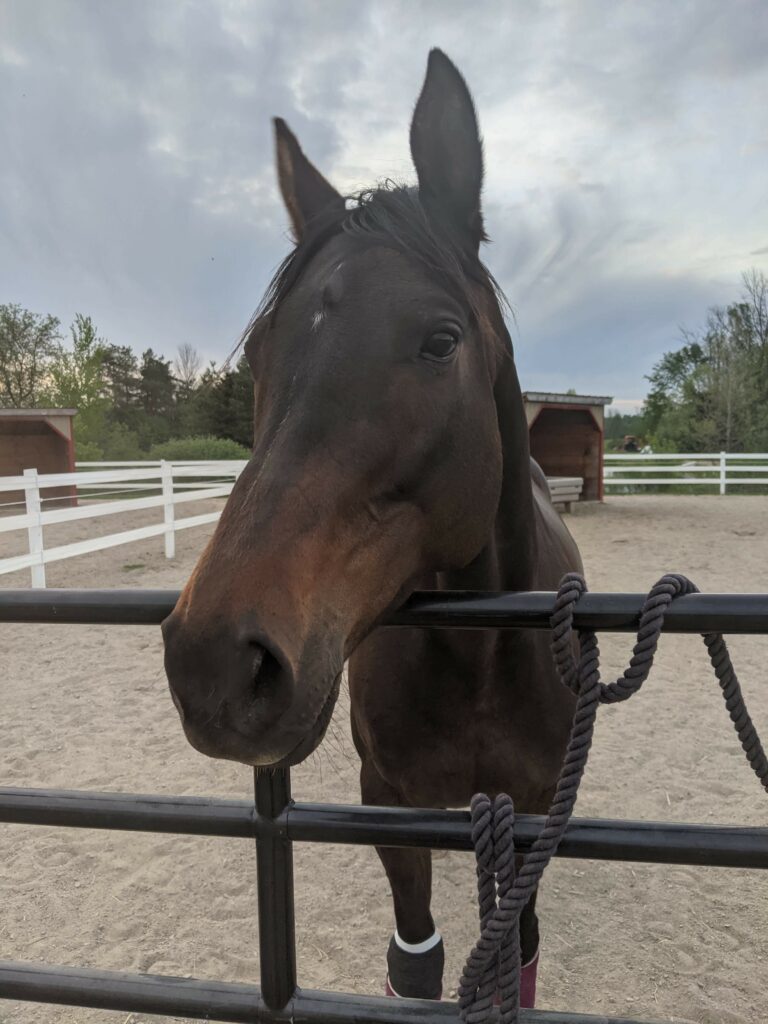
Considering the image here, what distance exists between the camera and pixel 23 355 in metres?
30.7

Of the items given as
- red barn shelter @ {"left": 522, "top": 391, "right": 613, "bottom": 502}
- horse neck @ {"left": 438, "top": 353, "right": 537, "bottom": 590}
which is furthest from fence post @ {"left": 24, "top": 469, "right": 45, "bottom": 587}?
red barn shelter @ {"left": 522, "top": 391, "right": 613, "bottom": 502}

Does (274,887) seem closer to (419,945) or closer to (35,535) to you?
(419,945)

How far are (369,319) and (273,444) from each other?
12.2 inches

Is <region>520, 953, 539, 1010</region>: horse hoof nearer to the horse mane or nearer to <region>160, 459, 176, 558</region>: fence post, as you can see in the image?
the horse mane

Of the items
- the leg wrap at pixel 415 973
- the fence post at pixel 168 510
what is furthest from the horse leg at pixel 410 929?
the fence post at pixel 168 510

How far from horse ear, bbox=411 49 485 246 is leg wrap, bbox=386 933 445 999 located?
207cm

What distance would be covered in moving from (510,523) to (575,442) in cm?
1492

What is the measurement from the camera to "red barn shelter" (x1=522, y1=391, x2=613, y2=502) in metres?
15.7

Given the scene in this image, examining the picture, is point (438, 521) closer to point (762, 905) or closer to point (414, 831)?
point (414, 831)

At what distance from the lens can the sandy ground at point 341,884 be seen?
250 cm

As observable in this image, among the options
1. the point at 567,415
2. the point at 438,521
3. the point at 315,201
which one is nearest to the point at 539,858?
the point at 438,521

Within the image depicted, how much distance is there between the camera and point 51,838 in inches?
Answer: 133

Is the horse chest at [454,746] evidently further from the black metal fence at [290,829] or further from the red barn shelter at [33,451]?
the red barn shelter at [33,451]

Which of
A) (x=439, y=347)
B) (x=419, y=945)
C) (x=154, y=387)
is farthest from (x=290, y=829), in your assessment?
(x=154, y=387)
